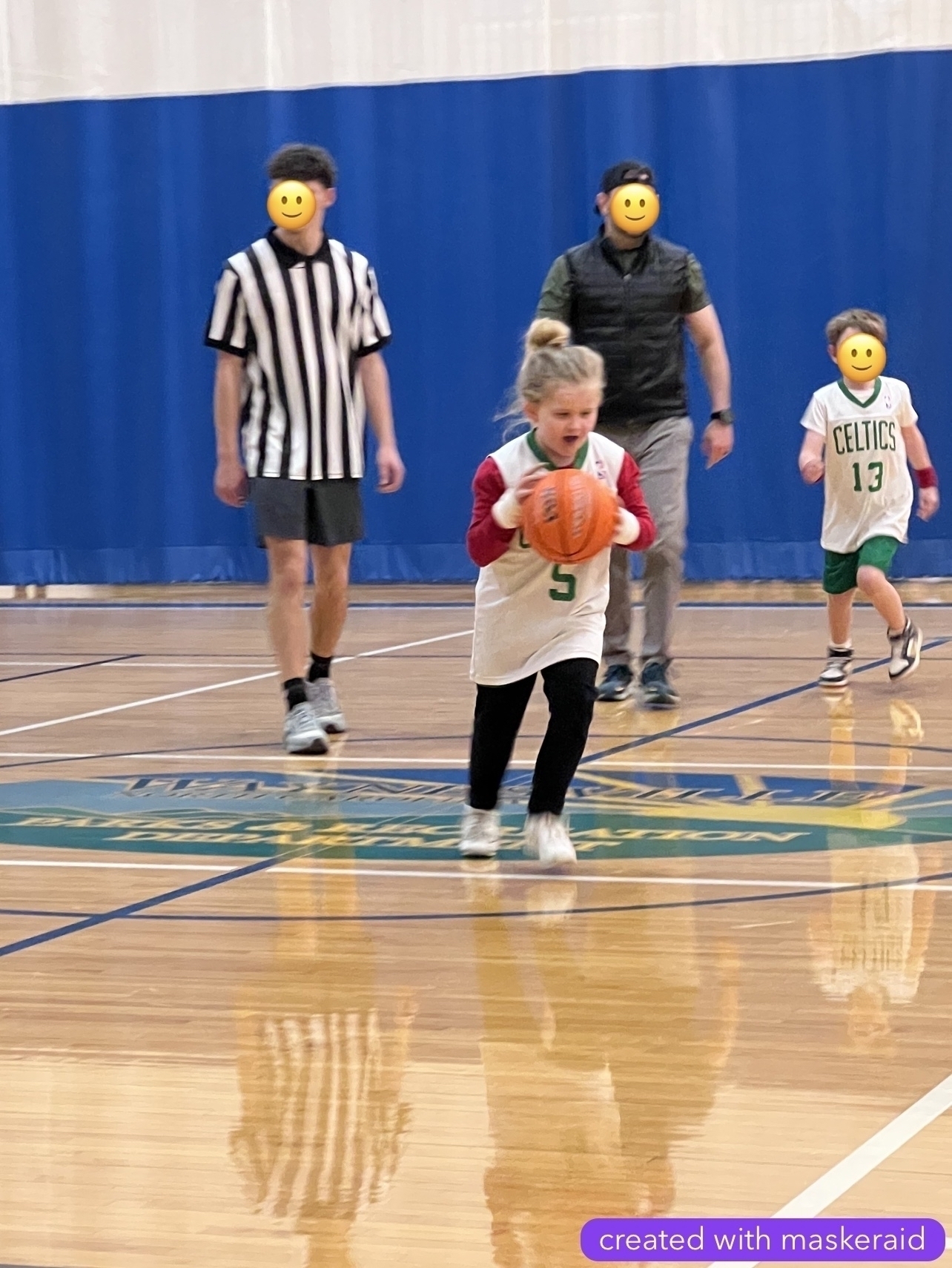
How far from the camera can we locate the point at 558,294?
6.37 m

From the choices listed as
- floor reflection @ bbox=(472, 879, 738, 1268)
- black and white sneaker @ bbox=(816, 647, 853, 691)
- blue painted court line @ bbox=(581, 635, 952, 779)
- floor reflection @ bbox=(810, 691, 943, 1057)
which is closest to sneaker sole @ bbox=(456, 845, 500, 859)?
floor reflection @ bbox=(472, 879, 738, 1268)

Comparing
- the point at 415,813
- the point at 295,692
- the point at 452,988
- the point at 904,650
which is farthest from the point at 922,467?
the point at 452,988

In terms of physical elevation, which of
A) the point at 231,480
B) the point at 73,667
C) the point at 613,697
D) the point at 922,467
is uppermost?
the point at 231,480

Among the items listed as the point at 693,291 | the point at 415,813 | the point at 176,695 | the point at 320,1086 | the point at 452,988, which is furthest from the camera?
the point at 176,695

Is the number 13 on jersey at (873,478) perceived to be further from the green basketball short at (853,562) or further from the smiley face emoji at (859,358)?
the smiley face emoji at (859,358)

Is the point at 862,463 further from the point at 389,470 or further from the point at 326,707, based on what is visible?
the point at 326,707

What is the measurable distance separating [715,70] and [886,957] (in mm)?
6958

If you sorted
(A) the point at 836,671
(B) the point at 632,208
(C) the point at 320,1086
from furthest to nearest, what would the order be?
1. (A) the point at 836,671
2. (B) the point at 632,208
3. (C) the point at 320,1086

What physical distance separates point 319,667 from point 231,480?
2.04 ft

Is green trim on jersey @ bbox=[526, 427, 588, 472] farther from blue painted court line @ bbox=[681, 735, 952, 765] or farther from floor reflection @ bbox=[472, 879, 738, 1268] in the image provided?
blue painted court line @ bbox=[681, 735, 952, 765]

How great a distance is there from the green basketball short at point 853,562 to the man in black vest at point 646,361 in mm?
654

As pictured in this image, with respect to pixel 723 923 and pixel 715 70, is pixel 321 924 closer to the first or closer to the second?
pixel 723 923

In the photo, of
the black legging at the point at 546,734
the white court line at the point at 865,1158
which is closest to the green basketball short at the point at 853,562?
the black legging at the point at 546,734

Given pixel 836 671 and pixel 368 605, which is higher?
pixel 836 671
